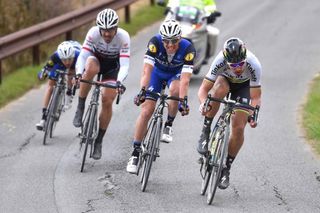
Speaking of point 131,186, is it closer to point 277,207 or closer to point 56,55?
point 277,207

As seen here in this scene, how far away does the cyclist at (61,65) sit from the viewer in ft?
42.0

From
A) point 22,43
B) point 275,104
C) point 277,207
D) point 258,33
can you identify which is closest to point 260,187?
point 277,207

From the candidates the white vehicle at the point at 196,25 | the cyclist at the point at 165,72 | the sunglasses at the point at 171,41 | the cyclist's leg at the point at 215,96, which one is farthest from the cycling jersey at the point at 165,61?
the white vehicle at the point at 196,25

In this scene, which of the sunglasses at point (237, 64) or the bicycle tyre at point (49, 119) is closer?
the sunglasses at point (237, 64)

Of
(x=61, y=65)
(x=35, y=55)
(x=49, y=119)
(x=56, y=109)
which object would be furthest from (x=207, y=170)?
(x=35, y=55)

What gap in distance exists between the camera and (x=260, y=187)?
1032 centimetres

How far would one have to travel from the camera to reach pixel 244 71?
980 centimetres

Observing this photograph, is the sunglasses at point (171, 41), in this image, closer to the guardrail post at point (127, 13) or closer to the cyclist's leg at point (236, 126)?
the cyclist's leg at point (236, 126)

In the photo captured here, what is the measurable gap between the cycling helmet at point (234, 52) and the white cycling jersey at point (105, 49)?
229 cm

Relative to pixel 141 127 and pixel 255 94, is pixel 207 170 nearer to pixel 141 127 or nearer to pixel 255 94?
pixel 255 94

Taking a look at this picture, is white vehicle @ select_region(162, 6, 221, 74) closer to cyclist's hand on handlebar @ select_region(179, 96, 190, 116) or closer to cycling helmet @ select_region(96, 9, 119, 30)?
cycling helmet @ select_region(96, 9, 119, 30)

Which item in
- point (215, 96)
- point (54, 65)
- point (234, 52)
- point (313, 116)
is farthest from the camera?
point (313, 116)

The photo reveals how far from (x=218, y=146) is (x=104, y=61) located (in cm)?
287

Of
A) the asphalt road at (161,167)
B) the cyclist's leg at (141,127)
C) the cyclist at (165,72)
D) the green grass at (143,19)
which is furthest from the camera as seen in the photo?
the green grass at (143,19)
